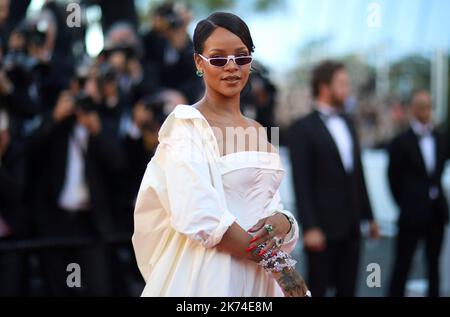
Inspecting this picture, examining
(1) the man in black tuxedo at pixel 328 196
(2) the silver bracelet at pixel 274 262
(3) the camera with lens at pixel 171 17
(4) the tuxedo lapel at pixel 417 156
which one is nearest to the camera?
(2) the silver bracelet at pixel 274 262

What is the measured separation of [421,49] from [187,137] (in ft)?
31.0

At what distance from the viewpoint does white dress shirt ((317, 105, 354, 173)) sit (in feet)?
23.7

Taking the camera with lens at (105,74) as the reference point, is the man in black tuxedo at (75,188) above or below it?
below

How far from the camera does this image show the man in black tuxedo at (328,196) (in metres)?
7.11

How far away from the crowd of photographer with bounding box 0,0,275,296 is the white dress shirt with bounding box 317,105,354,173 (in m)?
0.65

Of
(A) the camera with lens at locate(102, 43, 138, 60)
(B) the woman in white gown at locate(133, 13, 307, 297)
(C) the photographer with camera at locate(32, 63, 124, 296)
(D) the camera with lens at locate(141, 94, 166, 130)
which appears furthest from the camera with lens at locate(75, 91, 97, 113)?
(B) the woman in white gown at locate(133, 13, 307, 297)

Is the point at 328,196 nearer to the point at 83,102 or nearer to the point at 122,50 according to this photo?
the point at 83,102

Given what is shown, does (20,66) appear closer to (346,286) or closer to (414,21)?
(346,286)

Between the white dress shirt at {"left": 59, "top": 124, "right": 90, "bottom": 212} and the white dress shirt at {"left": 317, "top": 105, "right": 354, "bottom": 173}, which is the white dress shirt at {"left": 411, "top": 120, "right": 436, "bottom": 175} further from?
the white dress shirt at {"left": 59, "top": 124, "right": 90, "bottom": 212}

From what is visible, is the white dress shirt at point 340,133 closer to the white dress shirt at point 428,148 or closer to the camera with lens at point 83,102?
the white dress shirt at point 428,148

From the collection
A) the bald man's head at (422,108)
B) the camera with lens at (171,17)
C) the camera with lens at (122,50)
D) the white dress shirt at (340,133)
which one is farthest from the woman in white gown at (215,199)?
the camera with lens at (171,17)

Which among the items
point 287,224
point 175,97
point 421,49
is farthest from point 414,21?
point 287,224

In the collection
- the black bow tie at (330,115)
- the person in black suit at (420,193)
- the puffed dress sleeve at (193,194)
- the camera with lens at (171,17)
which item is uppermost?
the camera with lens at (171,17)

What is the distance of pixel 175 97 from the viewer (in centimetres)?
802
